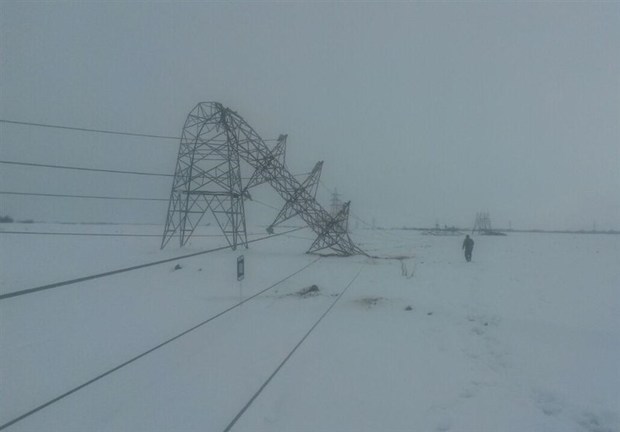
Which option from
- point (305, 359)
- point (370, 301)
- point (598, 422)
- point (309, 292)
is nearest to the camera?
point (598, 422)

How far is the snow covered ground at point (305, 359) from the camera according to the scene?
2.96 metres

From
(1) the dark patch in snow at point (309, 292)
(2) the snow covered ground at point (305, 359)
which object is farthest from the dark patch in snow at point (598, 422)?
(1) the dark patch in snow at point (309, 292)

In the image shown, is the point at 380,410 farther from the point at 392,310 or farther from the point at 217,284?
the point at 217,284

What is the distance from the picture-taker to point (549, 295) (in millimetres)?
8188

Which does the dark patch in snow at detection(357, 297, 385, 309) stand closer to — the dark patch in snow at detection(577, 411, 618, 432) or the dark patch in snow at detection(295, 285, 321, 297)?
the dark patch in snow at detection(295, 285, 321, 297)

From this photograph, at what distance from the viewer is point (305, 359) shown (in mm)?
4188

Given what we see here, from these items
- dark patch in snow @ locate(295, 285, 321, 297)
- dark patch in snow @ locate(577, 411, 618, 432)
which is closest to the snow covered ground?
dark patch in snow @ locate(577, 411, 618, 432)

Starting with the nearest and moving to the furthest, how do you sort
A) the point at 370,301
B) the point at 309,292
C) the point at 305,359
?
the point at 305,359 < the point at 370,301 < the point at 309,292

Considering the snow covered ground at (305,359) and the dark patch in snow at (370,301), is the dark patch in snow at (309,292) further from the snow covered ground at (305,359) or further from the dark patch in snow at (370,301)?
the dark patch in snow at (370,301)

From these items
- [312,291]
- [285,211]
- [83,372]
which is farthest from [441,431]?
[285,211]

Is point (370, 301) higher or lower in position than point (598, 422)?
lower

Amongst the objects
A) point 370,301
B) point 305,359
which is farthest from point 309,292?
point 305,359

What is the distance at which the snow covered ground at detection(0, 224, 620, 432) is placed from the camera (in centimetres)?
296

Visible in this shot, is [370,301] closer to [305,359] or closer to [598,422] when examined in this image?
[305,359]
